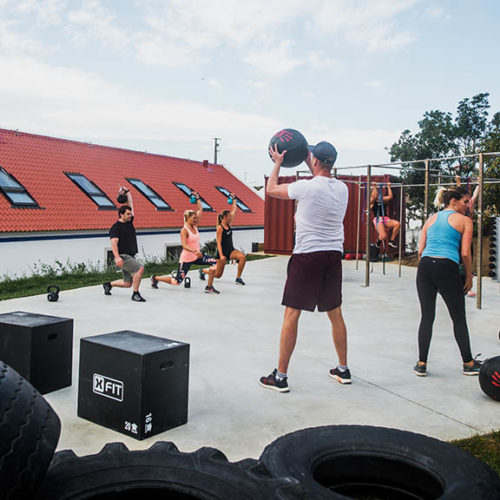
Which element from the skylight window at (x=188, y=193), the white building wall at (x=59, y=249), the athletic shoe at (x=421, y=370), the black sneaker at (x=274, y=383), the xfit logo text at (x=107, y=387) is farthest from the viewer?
the skylight window at (x=188, y=193)

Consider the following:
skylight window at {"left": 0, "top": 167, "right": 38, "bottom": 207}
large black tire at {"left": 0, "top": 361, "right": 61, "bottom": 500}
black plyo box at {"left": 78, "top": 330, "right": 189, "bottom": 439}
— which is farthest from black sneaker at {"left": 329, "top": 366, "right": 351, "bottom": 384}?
skylight window at {"left": 0, "top": 167, "right": 38, "bottom": 207}

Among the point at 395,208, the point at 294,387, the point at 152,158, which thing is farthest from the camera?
the point at 152,158

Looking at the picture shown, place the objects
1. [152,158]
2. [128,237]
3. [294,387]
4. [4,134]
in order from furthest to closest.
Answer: [152,158]
[4,134]
[128,237]
[294,387]

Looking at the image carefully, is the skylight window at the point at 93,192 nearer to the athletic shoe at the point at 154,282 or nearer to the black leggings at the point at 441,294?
the athletic shoe at the point at 154,282

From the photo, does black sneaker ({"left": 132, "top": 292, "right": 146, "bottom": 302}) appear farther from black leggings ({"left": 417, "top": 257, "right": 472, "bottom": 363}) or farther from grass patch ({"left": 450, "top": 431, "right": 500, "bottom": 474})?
grass patch ({"left": 450, "top": 431, "right": 500, "bottom": 474})

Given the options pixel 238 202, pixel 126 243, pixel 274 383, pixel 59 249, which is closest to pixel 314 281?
pixel 274 383

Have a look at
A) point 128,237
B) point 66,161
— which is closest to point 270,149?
point 128,237

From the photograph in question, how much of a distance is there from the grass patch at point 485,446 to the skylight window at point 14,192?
1725 centimetres

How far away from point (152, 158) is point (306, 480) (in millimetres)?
26346

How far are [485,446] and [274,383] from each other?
175 cm

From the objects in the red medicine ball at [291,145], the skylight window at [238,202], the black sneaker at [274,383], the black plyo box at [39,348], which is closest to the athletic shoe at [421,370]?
the black sneaker at [274,383]

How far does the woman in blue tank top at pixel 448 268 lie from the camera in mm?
4914

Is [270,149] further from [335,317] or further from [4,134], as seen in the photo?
[4,134]

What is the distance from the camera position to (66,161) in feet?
73.6
